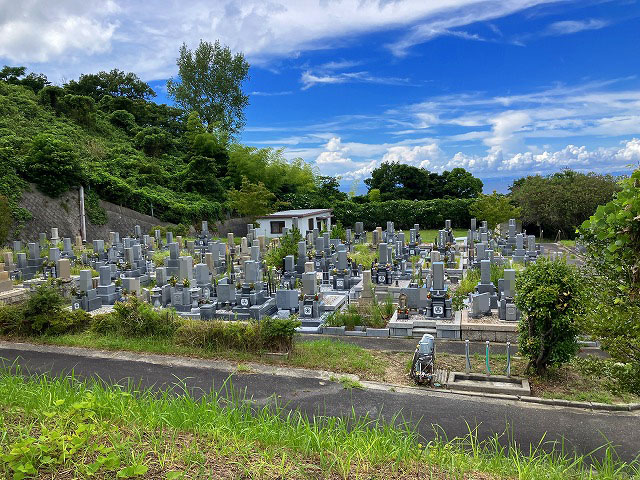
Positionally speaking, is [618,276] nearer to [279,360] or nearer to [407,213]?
[279,360]

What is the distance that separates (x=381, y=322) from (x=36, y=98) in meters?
44.7

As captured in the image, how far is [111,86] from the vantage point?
180 ft

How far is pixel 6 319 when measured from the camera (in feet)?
34.0

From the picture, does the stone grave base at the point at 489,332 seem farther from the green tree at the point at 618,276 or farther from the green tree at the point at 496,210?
the green tree at the point at 496,210

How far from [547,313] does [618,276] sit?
463cm

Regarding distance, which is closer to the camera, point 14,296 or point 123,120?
point 14,296

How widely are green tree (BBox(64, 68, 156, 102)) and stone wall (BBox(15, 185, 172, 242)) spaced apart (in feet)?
84.2

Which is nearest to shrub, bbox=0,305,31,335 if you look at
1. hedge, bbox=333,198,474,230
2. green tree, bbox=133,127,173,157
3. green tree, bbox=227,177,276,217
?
green tree, bbox=227,177,276,217

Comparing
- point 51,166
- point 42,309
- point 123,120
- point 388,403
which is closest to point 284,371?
point 388,403

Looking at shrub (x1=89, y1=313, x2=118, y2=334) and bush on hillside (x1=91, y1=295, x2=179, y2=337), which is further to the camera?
shrub (x1=89, y1=313, x2=118, y2=334)

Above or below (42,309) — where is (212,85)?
above

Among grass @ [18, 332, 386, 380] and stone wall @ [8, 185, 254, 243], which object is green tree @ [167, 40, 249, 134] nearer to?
stone wall @ [8, 185, 254, 243]

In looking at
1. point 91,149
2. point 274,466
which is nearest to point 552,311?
point 274,466

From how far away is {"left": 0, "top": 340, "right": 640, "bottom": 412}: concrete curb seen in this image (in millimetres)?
7566
